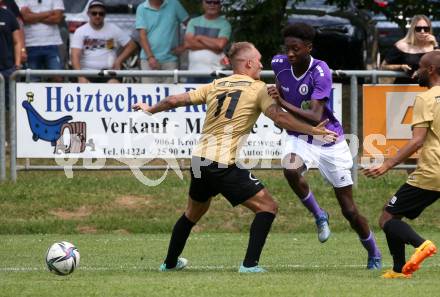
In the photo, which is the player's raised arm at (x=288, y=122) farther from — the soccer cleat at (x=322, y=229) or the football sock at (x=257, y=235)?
the soccer cleat at (x=322, y=229)

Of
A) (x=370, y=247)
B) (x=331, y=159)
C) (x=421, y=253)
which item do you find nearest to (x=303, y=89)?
(x=331, y=159)

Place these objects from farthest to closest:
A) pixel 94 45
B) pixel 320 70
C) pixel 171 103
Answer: pixel 94 45, pixel 320 70, pixel 171 103

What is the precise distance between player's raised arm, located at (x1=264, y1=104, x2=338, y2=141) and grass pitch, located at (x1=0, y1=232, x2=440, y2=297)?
127 centimetres

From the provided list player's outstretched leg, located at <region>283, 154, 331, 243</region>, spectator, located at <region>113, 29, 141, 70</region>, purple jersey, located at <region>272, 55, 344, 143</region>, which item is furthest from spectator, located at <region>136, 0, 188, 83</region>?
purple jersey, located at <region>272, 55, 344, 143</region>

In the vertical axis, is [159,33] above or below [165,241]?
above

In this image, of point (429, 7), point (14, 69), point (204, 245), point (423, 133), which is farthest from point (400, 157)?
point (429, 7)

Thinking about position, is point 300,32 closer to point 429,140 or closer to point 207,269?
point 429,140

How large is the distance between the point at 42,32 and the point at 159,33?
195cm

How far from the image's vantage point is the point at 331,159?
12.1 metres

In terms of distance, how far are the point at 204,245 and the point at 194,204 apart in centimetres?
318

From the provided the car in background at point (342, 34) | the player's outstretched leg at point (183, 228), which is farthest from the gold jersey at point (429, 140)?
the car in background at point (342, 34)

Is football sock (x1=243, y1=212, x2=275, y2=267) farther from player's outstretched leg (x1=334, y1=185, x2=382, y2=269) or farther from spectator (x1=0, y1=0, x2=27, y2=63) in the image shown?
spectator (x1=0, y1=0, x2=27, y2=63)

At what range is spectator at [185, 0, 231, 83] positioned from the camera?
1852 cm

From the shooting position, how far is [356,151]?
16.8 m
